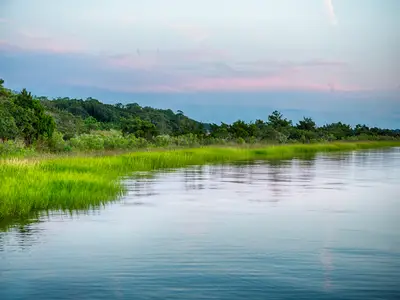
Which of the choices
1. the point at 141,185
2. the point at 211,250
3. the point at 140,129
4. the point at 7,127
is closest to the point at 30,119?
the point at 7,127

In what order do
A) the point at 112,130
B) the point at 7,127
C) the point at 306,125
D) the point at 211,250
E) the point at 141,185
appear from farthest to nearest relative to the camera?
the point at 306,125 < the point at 112,130 < the point at 7,127 < the point at 141,185 < the point at 211,250

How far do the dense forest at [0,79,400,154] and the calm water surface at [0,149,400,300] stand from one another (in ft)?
55.8

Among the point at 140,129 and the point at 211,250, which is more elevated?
the point at 140,129

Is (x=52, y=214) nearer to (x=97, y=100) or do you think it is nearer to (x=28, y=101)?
(x=28, y=101)

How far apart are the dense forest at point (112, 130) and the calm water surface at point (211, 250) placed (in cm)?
1702

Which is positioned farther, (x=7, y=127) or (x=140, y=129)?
(x=140, y=129)

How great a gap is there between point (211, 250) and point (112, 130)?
62.2 meters

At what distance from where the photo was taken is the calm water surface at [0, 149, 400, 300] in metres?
11.0

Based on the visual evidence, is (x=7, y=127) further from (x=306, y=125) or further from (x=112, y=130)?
(x=306, y=125)

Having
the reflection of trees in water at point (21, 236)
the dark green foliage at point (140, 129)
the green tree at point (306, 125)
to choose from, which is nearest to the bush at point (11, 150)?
the reflection of trees in water at point (21, 236)

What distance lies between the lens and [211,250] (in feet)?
46.9

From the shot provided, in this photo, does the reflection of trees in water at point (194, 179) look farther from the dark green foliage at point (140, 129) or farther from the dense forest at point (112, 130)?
the dark green foliage at point (140, 129)

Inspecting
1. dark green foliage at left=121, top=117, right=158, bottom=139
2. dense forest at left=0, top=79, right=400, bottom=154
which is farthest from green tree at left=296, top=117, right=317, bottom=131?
dark green foliage at left=121, top=117, right=158, bottom=139

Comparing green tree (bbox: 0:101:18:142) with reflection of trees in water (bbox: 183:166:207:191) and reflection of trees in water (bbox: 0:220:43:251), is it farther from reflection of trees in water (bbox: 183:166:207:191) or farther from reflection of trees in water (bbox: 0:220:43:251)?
reflection of trees in water (bbox: 0:220:43:251)
